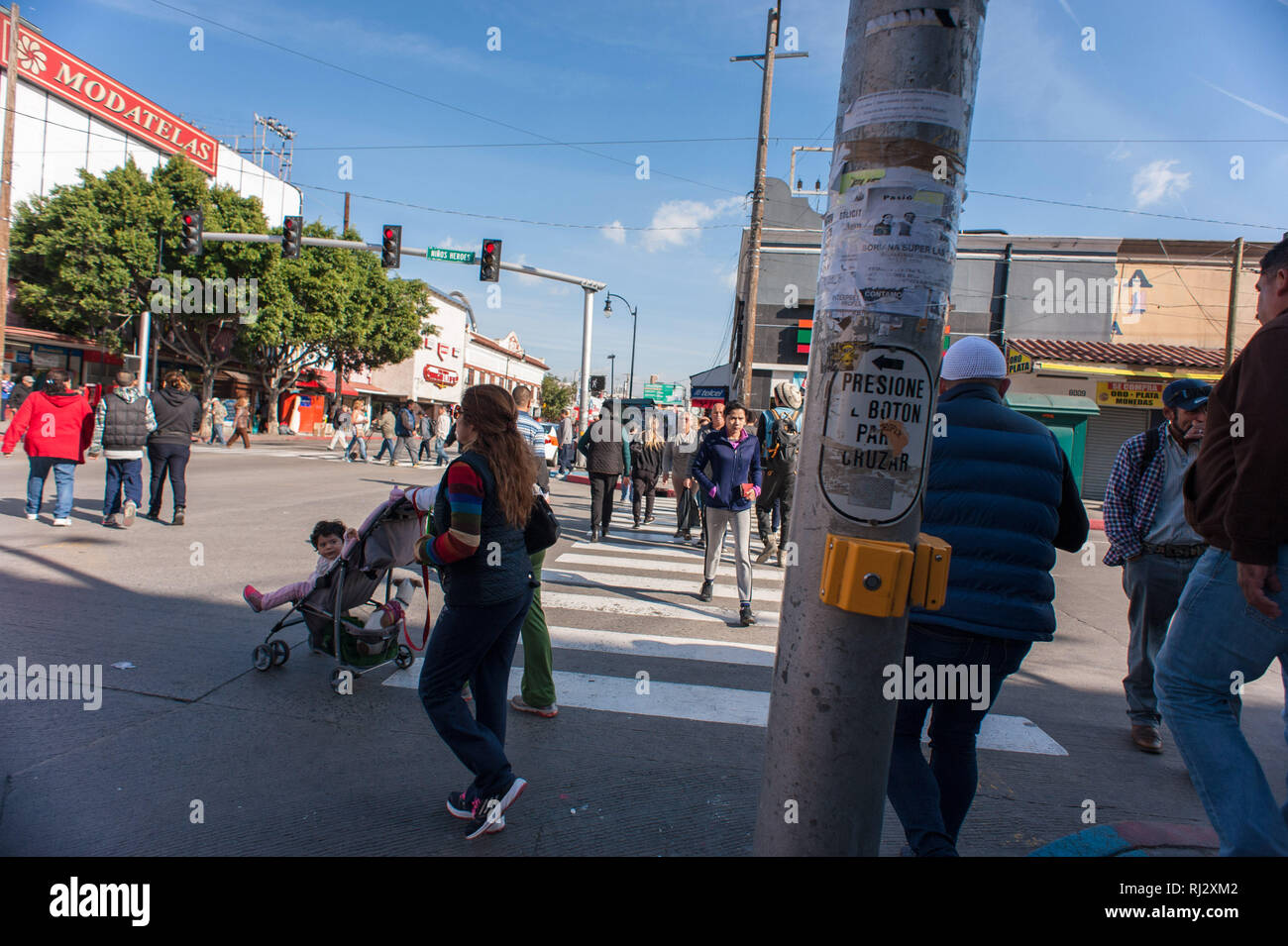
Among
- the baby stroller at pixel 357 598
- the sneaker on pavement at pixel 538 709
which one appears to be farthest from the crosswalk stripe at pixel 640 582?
the sneaker on pavement at pixel 538 709

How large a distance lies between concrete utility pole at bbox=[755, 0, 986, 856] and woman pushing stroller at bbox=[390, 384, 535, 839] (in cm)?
144

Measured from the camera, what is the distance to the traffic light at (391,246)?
1834cm

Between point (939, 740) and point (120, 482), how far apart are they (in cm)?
987

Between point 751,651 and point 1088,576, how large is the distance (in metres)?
6.99

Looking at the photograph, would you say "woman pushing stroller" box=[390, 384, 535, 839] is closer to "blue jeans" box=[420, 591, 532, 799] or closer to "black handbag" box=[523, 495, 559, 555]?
"blue jeans" box=[420, 591, 532, 799]

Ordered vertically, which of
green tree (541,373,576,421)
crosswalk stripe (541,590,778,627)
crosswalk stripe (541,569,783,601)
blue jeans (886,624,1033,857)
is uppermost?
green tree (541,373,576,421)

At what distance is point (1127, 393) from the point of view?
986 inches

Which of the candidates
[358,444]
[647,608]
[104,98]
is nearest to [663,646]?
[647,608]

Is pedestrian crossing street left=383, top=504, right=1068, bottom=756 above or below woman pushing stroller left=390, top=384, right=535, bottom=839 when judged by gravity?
below

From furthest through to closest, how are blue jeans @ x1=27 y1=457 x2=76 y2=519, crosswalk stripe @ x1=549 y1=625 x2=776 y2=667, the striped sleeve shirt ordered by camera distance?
blue jeans @ x1=27 y1=457 x2=76 y2=519 < crosswalk stripe @ x1=549 y1=625 x2=776 y2=667 < the striped sleeve shirt

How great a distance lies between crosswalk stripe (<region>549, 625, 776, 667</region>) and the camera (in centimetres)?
581

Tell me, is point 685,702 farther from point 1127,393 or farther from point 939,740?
point 1127,393

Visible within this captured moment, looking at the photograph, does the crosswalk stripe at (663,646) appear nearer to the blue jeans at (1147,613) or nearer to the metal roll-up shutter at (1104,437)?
the blue jeans at (1147,613)

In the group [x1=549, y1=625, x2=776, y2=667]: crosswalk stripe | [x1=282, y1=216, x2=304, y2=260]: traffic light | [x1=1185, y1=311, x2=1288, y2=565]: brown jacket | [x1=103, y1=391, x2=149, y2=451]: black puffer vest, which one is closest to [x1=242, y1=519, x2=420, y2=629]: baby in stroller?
[x1=549, y1=625, x2=776, y2=667]: crosswalk stripe
